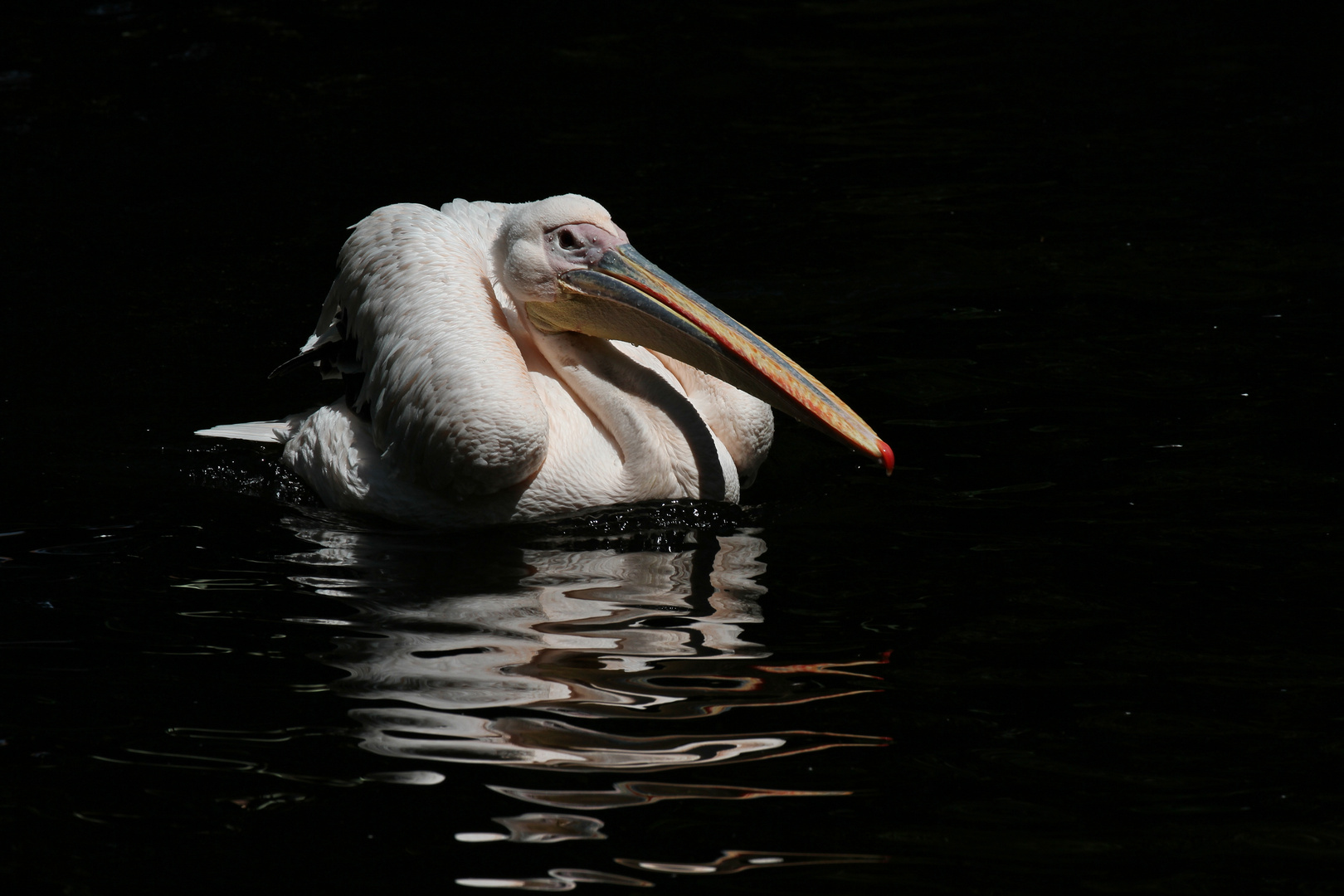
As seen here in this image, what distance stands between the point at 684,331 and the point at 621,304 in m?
0.28

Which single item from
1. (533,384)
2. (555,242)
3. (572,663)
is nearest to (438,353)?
(533,384)

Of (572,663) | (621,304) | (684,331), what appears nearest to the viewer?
(572,663)

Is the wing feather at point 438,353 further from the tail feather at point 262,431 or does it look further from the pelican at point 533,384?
the tail feather at point 262,431

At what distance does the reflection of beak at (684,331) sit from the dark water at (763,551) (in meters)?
0.43

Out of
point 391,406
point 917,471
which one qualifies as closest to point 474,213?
point 391,406

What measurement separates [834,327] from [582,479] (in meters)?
2.41

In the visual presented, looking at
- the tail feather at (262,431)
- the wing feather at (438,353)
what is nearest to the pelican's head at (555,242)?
the wing feather at (438,353)

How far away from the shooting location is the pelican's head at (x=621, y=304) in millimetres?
4609

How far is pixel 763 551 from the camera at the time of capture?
15.0 ft

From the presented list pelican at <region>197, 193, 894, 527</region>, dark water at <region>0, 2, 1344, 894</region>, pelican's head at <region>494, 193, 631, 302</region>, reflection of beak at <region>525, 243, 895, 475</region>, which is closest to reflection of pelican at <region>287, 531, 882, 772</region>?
dark water at <region>0, 2, 1344, 894</region>

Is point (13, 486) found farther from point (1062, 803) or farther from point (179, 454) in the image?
point (1062, 803)

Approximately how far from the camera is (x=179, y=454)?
561 cm

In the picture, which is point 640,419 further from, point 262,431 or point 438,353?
point 262,431

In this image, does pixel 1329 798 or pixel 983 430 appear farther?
pixel 983 430
